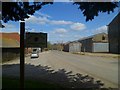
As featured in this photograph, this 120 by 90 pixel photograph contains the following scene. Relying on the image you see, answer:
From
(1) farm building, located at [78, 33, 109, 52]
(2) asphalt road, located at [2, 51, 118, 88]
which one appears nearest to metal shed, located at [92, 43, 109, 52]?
(1) farm building, located at [78, 33, 109, 52]

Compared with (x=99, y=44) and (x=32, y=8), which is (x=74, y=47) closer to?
(x=99, y=44)

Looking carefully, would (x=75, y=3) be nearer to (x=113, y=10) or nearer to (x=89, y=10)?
(x=89, y=10)

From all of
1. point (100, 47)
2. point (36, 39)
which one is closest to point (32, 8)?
point (36, 39)

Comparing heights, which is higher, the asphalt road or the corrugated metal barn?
the corrugated metal barn

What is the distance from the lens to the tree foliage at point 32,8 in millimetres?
10492

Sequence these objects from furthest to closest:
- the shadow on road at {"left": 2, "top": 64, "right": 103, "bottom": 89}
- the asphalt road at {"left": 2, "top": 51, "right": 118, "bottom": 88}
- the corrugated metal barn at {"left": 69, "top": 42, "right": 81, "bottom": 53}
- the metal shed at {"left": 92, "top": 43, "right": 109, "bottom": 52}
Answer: the corrugated metal barn at {"left": 69, "top": 42, "right": 81, "bottom": 53}
the metal shed at {"left": 92, "top": 43, "right": 109, "bottom": 52}
the asphalt road at {"left": 2, "top": 51, "right": 118, "bottom": 88}
the shadow on road at {"left": 2, "top": 64, "right": 103, "bottom": 89}

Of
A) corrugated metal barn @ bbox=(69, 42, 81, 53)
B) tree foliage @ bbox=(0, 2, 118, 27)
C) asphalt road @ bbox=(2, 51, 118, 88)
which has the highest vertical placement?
tree foliage @ bbox=(0, 2, 118, 27)

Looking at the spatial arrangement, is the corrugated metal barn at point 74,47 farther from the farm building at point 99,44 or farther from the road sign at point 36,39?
the road sign at point 36,39

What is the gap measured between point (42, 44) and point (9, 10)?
321cm

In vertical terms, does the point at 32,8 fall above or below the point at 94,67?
above

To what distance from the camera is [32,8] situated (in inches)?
436

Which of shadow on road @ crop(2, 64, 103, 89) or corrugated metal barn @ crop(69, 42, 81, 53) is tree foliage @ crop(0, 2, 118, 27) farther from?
corrugated metal barn @ crop(69, 42, 81, 53)

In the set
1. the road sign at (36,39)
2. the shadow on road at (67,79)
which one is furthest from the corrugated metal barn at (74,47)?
the road sign at (36,39)

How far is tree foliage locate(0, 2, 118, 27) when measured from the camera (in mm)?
10492
